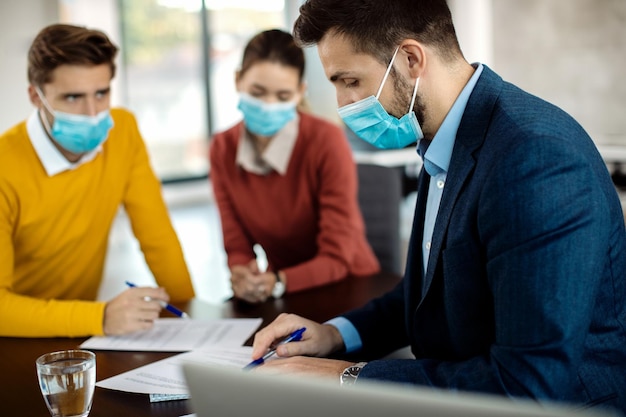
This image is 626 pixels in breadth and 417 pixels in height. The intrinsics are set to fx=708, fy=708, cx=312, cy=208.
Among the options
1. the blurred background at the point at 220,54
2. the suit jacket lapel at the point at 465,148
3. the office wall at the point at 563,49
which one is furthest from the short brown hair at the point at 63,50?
the blurred background at the point at 220,54

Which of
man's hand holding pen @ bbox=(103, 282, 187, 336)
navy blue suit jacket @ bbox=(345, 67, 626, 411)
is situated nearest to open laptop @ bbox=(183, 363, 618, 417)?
navy blue suit jacket @ bbox=(345, 67, 626, 411)

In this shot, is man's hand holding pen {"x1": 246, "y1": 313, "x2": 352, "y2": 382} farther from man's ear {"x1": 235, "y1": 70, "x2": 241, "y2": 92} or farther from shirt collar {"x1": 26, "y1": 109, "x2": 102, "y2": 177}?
man's ear {"x1": 235, "y1": 70, "x2": 241, "y2": 92}

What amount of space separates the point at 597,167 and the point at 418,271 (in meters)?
0.41

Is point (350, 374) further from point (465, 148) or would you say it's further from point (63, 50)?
point (63, 50)

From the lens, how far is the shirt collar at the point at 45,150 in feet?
6.09

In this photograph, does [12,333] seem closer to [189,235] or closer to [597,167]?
[597,167]

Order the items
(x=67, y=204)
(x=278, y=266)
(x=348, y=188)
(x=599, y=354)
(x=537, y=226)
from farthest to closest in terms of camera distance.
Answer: (x=278, y=266)
(x=348, y=188)
(x=67, y=204)
(x=599, y=354)
(x=537, y=226)

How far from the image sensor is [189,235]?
19.6 feet

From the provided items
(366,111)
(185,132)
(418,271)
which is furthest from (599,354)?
(185,132)

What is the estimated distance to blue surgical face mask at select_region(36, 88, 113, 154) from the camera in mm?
1869

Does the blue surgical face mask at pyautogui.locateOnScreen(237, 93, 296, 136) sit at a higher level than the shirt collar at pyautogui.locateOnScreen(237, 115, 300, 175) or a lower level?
higher

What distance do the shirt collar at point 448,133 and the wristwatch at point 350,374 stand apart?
37 centimetres

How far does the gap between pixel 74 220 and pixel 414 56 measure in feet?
3.81

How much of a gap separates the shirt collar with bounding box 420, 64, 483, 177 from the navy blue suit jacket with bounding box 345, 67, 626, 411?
32 mm
